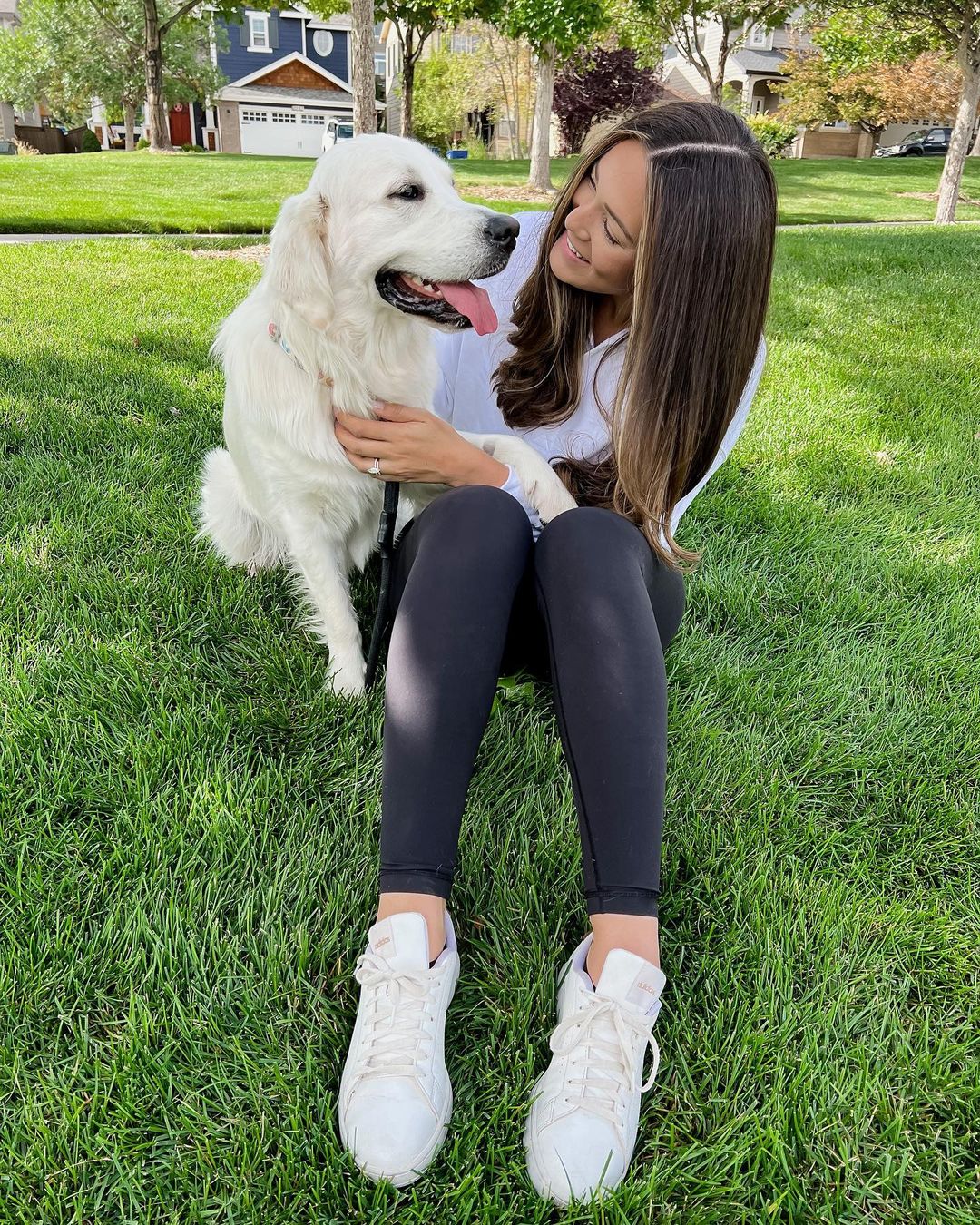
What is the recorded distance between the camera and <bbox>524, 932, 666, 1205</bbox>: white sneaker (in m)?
1.11

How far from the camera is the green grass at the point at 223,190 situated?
28.7 feet

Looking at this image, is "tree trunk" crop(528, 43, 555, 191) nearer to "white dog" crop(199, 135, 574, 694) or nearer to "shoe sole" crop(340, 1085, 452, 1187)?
"white dog" crop(199, 135, 574, 694)

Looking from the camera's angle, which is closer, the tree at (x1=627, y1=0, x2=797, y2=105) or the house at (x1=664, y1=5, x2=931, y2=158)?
the tree at (x1=627, y1=0, x2=797, y2=105)

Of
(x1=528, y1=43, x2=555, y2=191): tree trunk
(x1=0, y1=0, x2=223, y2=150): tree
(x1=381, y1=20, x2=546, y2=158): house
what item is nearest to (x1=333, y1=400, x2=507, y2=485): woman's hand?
(x1=528, y1=43, x2=555, y2=191): tree trunk

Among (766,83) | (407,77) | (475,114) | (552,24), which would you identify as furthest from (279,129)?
(552,24)

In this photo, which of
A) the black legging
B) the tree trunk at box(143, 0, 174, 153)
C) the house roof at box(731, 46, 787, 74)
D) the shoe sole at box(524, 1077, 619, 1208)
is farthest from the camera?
the house roof at box(731, 46, 787, 74)

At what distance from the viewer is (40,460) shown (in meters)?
2.97

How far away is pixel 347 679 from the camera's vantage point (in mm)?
2035

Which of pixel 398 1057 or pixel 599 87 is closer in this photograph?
pixel 398 1057

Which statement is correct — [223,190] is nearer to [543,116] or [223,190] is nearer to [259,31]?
[543,116]

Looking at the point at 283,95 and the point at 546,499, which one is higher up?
the point at 283,95

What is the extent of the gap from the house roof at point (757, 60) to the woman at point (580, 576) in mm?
42801

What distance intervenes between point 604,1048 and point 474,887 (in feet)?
1.37

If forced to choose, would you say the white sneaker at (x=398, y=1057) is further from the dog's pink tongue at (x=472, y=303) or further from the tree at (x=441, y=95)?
the tree at (x=441, y=95)
